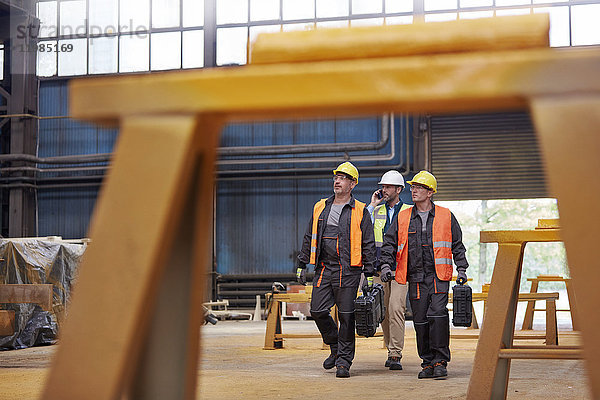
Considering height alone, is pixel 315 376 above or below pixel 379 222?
below

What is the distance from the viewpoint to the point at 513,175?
56.5 feet

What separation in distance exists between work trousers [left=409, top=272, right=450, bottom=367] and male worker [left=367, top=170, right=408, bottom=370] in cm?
40

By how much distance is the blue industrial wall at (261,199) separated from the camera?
61.0 ft

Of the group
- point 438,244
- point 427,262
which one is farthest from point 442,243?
point 427,262

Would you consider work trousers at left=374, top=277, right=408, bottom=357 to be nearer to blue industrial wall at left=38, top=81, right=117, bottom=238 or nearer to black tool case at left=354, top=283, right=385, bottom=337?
black tool case at left=354, top=283, right=385, bottom=337

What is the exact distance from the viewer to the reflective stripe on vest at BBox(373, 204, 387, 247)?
923 centimetres

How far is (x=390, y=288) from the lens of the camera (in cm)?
861

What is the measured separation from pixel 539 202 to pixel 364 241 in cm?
2824

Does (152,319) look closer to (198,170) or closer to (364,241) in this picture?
(198,170)

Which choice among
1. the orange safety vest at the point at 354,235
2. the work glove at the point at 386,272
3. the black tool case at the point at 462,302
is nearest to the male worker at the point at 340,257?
the orange safety vest at the point at 354,235

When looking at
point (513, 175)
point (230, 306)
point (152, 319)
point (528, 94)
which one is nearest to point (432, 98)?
point (528, 94)

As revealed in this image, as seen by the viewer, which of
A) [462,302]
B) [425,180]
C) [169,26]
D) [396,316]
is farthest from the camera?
[169,26]

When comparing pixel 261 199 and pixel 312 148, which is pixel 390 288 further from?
pixel 261 199

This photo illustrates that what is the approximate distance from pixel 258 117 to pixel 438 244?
5720 mm
